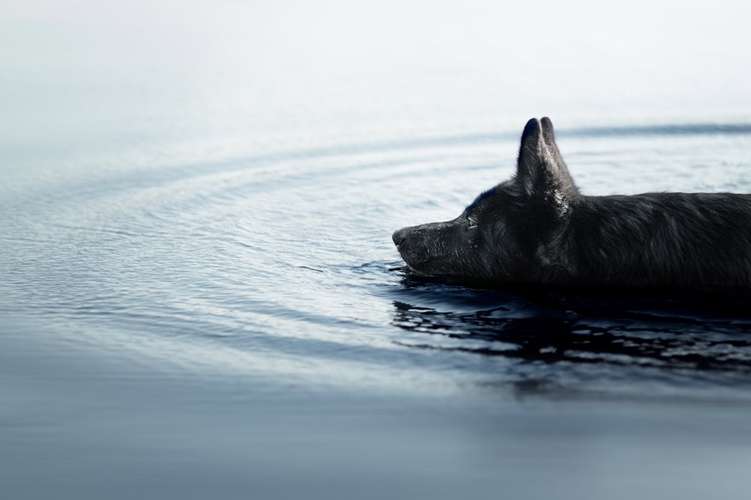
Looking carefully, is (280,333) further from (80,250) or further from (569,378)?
(80,250)

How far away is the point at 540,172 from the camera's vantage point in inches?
308

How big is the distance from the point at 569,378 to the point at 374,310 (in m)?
1.96

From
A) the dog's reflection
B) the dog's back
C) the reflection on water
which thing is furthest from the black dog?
the dog's reflection

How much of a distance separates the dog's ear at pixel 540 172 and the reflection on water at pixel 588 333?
0.69 metres

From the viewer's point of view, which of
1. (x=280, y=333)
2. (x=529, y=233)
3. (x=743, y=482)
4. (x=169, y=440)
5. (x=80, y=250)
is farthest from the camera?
(x=80, y=250)

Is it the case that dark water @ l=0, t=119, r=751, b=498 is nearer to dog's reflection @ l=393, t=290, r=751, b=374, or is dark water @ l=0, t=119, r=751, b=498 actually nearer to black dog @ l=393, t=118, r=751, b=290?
dog's reflection @ l=393, t=290, r=751, b=374

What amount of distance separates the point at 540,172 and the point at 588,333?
4.74 feet

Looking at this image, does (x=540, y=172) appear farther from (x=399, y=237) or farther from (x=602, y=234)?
(x=399, y=237)

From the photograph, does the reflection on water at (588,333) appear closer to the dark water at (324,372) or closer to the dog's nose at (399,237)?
the dark water at (324,372)

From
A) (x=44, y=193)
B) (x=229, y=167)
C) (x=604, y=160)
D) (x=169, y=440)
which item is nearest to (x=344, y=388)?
(x=169, y=440)

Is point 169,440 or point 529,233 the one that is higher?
point 529,233

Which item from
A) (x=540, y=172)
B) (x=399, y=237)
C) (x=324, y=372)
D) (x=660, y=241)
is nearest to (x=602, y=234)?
(x=660, y=241)

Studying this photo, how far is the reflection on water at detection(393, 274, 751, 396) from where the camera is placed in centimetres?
602

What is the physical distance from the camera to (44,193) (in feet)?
39.0
